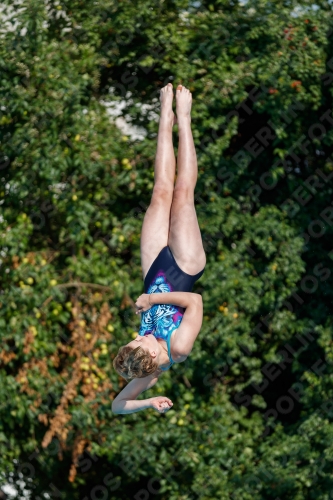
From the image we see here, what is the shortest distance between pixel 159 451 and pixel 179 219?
16.2 ft

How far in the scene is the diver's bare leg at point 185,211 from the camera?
21.8 ft

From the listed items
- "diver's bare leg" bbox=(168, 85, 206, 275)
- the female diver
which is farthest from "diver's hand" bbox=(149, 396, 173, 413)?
"diver's bare leg" bbox=(168, 85, 206, 275)

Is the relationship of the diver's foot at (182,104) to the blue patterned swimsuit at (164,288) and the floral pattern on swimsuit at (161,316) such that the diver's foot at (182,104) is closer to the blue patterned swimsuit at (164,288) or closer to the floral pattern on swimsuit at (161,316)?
the blue patterned swimsuit at (164,288)

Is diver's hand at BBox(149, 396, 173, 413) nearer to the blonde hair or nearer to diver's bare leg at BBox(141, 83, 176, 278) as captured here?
the blonde hair

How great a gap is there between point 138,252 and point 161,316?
14.7 feet

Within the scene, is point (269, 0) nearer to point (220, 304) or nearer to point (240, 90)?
point (240, 90)

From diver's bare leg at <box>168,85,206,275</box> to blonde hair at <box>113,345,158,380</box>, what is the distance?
2.51 feet

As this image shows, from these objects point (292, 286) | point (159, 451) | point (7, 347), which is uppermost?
point (7, 347)

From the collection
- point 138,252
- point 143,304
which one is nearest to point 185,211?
point 143,304

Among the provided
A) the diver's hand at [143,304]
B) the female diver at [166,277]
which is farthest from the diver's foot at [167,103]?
the diver's hand at [143,304]

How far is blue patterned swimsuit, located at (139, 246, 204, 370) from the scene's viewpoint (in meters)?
6.46

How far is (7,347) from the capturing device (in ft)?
34.0

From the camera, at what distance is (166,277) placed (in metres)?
6.64

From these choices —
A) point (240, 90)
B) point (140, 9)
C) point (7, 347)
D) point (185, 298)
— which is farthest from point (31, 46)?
point (185, 298)
